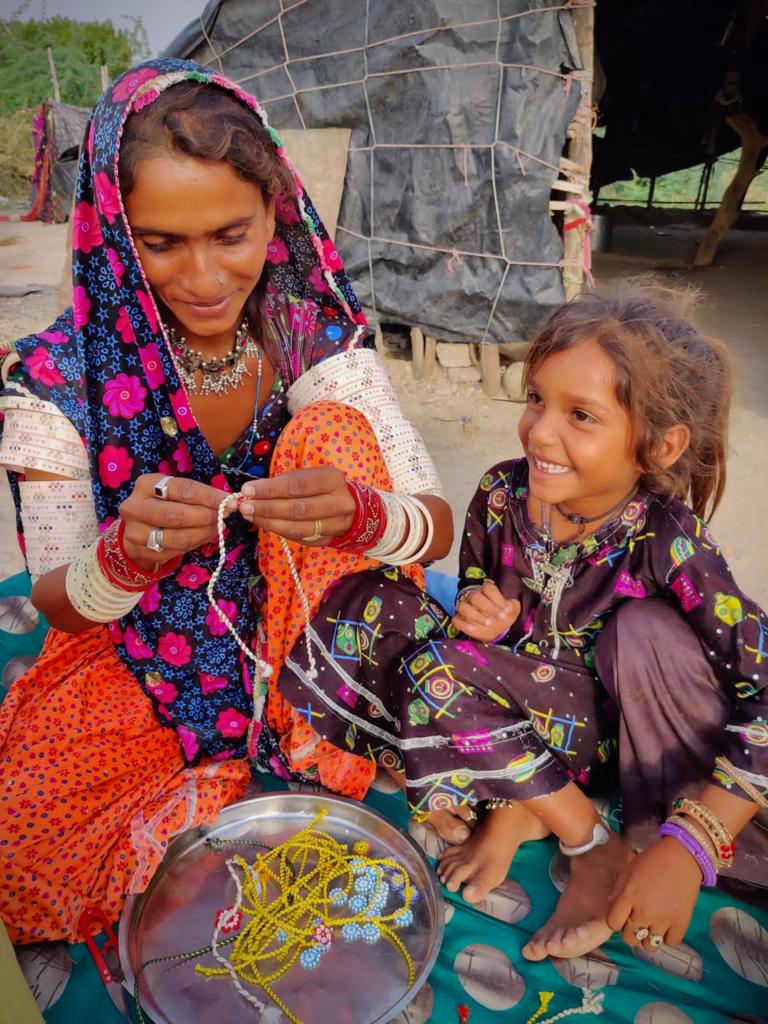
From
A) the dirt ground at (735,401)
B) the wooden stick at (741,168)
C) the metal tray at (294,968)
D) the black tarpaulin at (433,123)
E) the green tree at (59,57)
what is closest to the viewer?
the metal tray at (294,968)

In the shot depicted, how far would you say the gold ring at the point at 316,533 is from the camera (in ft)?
4.22

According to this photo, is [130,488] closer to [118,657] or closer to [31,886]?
[118,657]

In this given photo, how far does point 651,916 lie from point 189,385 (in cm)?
133

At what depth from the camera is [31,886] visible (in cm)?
140

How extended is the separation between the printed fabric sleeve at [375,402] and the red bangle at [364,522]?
23 centimetres

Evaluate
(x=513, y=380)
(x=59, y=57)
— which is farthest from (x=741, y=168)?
(x=59, y=57)

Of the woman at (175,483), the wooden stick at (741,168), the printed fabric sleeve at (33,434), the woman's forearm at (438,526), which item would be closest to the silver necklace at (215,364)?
the woman at (175,483)

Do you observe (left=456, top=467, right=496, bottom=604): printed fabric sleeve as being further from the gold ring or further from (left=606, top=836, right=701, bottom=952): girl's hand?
(left=606, top=836, right=701, bottom=952): girl's hand

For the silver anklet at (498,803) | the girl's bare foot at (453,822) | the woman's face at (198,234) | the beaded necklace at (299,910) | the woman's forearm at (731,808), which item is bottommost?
the girl's bare foot at (453,822)

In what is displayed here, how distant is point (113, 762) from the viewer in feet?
5.14

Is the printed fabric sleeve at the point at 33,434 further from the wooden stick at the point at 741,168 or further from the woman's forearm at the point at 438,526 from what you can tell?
the wooden stick at the point at 741,168

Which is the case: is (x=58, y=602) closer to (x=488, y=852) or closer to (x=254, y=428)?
(x=254, y=428)

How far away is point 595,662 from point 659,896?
424mm

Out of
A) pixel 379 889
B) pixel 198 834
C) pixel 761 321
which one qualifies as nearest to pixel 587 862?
pixel 379 889
